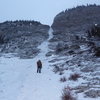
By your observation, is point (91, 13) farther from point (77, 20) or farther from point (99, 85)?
point (99, 85)

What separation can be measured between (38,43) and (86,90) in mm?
50903

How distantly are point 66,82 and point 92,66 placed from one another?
642 centimetres

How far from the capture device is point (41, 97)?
16.9m

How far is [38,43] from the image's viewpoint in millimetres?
67250

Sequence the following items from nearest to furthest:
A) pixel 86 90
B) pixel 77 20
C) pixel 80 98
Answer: pixel 80 98, pixel 86 90, pixel 77 20

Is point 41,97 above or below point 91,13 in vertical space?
below

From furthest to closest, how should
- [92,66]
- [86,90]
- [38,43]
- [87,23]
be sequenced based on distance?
[87,23]
[38,43]
[92,66]
[86,90]

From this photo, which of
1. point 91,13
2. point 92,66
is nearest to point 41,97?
point 92,66

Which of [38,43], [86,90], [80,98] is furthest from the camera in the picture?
[38,43]

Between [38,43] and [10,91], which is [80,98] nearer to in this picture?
[10,91]

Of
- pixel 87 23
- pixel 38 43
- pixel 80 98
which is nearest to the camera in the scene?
pixel 80 98

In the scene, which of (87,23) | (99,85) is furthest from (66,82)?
(87,23)

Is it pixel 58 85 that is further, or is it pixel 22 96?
pixel 58 85

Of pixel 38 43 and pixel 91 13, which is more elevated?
pixel 91 13
